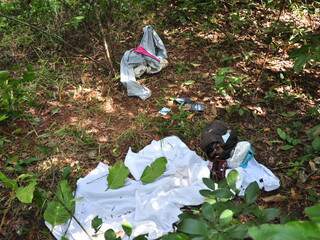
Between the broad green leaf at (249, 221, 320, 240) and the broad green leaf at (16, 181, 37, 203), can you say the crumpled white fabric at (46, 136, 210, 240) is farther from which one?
the broad green leaf at (249, 221, 320, 240)

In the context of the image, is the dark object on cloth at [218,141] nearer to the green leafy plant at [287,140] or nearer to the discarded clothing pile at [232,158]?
the discarded clothing pile at [232,158]

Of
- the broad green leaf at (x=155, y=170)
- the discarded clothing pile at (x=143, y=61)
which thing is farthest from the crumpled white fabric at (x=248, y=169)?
the discarded clothing pile at (x=143, y=61)

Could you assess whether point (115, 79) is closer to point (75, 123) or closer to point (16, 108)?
point (75, 123)

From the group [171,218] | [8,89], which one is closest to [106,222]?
[171,218]

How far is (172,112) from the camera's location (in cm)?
307

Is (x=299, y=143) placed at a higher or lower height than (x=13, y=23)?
lower

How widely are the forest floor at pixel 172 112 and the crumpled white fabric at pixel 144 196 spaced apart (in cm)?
15

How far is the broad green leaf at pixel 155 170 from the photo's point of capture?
97.0 inches

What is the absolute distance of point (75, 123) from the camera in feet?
10.0

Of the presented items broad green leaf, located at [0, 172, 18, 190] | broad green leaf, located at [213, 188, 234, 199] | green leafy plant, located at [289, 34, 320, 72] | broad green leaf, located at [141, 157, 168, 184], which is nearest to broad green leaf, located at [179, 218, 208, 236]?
broad green leaf, located at [213, 188, 234, 199]

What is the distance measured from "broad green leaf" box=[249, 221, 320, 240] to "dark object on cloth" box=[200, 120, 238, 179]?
6.37 ft

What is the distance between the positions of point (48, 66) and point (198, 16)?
5.20ft

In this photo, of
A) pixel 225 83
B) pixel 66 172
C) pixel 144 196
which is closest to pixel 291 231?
pixel 144 196

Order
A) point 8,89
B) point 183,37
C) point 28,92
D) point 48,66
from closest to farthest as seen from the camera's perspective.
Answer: point 8,89, point 28,92, point 48,66, point 183,37
